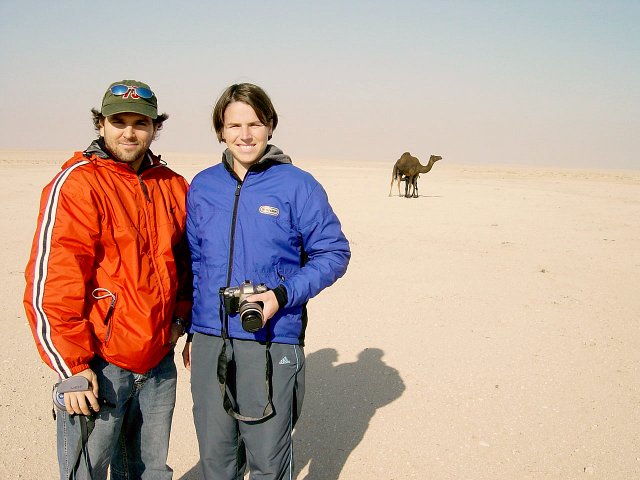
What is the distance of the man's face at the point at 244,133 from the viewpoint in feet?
8.16

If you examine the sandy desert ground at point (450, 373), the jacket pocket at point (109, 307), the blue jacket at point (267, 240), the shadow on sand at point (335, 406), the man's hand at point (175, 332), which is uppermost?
the blue jacket at point (267, 240)

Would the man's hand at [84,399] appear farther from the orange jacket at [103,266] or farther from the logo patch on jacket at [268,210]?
the logo patch on jacket at [268,210]

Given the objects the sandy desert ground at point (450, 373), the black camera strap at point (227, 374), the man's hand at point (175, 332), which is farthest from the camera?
the sandy desert ground at point (450, 373)

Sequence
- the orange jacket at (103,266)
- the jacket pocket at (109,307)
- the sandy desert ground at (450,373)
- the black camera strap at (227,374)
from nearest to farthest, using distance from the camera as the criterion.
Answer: the orange jacket at (103,266)
the jacket pocket at (109,307)
the black camera strap at (227,374)
the sandy desert ground at (450,373)

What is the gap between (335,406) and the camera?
467 cm

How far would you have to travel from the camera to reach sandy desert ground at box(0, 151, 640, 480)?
389 cm

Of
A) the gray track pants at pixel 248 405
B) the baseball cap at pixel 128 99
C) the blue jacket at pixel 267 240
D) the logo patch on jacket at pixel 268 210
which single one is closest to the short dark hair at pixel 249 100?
the blue jacket at pixel 267 240

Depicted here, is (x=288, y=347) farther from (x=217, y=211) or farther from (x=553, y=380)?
(x=553, y=380)

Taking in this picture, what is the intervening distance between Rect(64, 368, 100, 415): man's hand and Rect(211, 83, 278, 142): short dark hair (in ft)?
4.11

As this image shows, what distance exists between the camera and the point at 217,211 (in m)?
2.49

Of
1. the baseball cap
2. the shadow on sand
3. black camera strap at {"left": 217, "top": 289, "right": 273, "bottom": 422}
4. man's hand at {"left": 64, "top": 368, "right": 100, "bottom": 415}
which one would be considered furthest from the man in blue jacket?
the shadow on sand

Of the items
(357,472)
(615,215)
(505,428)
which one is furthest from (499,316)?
(615,215)

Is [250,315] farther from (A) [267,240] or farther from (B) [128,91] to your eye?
(B) [128,91]

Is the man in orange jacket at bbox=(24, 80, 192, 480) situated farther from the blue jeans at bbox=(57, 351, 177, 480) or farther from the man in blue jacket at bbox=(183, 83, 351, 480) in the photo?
the man in blue jacket at bbox=(183, 83, 351, 480)
